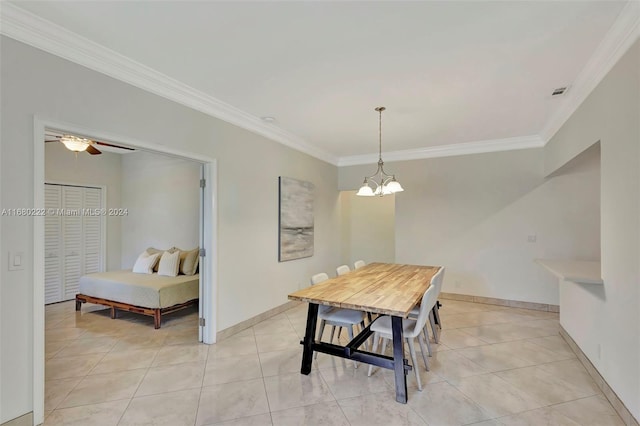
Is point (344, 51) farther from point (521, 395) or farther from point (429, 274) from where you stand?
point (521, 395)

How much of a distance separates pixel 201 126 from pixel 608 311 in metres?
3.90

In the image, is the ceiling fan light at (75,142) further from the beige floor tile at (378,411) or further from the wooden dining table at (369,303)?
the beige floor tile at (378,411)

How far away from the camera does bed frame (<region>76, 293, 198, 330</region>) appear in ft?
12.7

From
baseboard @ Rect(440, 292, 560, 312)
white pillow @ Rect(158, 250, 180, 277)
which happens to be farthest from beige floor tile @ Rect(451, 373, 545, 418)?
white pillow @ Rect(158, 250, 180, 277)

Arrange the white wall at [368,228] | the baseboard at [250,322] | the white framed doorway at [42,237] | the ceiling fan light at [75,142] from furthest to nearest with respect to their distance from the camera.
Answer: the white wall at [368,228], the ceiling fan light at [75,142], the baseboard at [250,322], the white framed doorway at [42,237]

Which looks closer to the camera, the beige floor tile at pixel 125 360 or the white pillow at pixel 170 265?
the beige floor tile at pixel 125 360

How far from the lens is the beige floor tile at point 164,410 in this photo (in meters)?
2.05

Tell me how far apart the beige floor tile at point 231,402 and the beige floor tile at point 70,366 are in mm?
1275

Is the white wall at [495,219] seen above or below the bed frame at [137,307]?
above

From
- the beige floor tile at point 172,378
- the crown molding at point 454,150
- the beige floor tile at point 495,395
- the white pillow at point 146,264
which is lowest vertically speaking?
the beige floor tile at point 172,378

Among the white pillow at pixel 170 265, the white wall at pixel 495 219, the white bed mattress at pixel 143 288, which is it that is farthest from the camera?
the white pillow at pixel 170 265

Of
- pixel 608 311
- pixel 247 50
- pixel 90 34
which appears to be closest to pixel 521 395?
pixel 608 311

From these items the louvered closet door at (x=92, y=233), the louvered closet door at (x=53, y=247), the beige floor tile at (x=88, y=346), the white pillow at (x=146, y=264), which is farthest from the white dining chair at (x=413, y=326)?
the louvered closet door at (x=92, y=233)

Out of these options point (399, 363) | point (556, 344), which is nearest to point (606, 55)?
point (399, 363)
